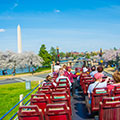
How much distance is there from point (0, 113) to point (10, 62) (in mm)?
41099

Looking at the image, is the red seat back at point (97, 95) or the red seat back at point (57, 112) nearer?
the red seat back at point (57, 112)

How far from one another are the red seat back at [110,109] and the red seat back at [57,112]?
0.85m

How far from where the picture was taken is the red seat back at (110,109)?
3789 millimetres

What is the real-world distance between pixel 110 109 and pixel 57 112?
1243 mm

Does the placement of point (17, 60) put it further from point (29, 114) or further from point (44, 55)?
point (29, 114)

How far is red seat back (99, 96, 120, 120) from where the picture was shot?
3789 mm

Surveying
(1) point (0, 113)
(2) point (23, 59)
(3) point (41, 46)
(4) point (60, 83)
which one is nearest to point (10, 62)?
(2) point (23, 59)

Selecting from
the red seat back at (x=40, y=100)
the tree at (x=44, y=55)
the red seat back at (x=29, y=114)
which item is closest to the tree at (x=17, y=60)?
the tree at (x=44, y=55)

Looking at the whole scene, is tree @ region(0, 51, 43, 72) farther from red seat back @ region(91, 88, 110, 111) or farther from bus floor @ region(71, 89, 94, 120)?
red seat back @ region(91, 88, 110, 111)

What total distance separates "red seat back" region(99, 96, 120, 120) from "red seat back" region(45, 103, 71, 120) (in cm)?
85

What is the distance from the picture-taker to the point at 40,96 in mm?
4617

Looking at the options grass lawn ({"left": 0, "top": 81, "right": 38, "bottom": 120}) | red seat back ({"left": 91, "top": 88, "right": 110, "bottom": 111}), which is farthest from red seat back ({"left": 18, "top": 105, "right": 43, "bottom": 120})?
grass lawn ({"left": 0, "top": 81, "right": 38, "bottom": 120})

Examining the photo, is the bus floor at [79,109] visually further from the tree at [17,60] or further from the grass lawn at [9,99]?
the tree at [17,60]

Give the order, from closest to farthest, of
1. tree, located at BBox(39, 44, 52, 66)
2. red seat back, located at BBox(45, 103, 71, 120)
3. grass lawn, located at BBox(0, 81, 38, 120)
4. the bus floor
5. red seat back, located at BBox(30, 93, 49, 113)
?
red seat back, located at BBox(45, 103, 71, 120)
red seat back, located at BBox(30, 93, 49, 113)
the bus floor
grass lawn, located at BBox(0, 81, 38, 120)
tree, located at BBox(39, 44, 52, 66)
